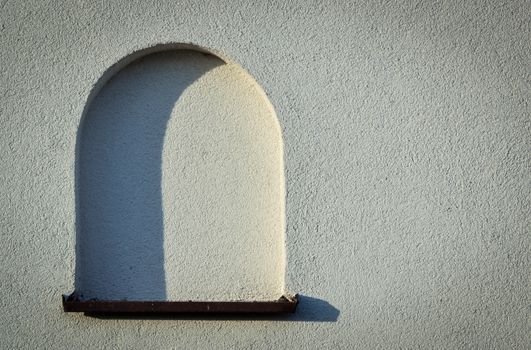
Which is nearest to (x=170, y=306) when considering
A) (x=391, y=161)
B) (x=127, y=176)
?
(x=127, y=176)

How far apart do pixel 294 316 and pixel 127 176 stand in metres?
1.42

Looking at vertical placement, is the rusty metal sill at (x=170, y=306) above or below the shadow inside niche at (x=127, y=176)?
below

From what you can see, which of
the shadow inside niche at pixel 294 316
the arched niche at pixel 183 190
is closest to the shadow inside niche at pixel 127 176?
the arched niche at pixel 183 190

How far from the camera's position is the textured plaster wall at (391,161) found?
4293 millimetres

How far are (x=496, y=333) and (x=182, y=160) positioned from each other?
2.30m

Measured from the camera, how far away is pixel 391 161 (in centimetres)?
430

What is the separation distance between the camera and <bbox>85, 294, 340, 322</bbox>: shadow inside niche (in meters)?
4.32

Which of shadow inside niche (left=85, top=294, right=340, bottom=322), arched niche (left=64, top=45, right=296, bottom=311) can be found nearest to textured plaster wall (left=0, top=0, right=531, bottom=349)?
shadow inside niche (left=85, top=294, right=340, bottom=322)

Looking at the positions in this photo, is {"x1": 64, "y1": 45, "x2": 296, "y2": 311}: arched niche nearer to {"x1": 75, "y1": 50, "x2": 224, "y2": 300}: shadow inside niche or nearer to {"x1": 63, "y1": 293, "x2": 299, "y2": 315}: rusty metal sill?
{"x1": 75, "y1": 50, "x2": 224, "y2": 300}: shadow inside niche

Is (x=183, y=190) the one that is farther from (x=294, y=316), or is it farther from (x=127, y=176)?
(x=294, y=316)

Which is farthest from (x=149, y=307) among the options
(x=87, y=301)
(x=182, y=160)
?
(x=182, y=160)

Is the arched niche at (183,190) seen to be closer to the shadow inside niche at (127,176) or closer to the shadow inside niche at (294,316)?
the shadow inside niche at (127,176)

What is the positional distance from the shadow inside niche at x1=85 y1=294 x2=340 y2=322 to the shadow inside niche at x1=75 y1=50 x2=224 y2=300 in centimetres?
14

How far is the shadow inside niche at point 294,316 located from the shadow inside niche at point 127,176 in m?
0.14
